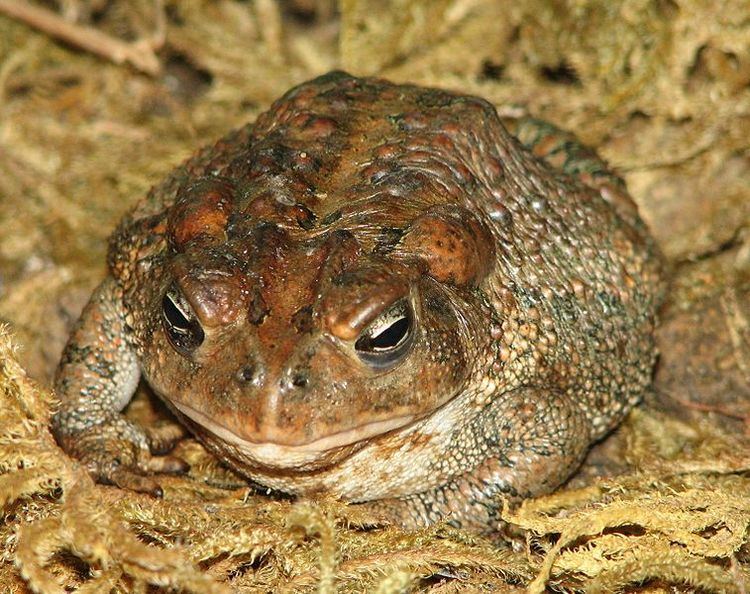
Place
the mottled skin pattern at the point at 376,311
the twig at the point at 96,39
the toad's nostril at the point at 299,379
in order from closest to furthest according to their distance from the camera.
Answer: the toad's nostril at the point at 299,379 < the mottled skin pattern at the point at 376,311 < the twig at the point at 96,39

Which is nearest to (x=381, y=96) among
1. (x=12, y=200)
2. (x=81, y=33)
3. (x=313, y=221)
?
(x=313, y=221)

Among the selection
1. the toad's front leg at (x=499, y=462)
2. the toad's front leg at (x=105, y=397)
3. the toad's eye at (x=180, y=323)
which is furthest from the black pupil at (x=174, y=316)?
the toad's front leg at (x=499, y=462)

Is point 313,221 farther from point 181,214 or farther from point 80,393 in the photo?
point 80,393

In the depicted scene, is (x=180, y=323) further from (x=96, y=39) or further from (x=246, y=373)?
(x=96, y=39)

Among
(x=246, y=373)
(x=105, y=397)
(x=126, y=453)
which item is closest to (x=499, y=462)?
(x=246, y=373)

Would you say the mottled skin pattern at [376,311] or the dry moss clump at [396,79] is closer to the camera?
the mottled skin pattern at [376,311]

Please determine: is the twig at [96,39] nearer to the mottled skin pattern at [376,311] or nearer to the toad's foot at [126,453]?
the mottled skin pattern at [376,311]
